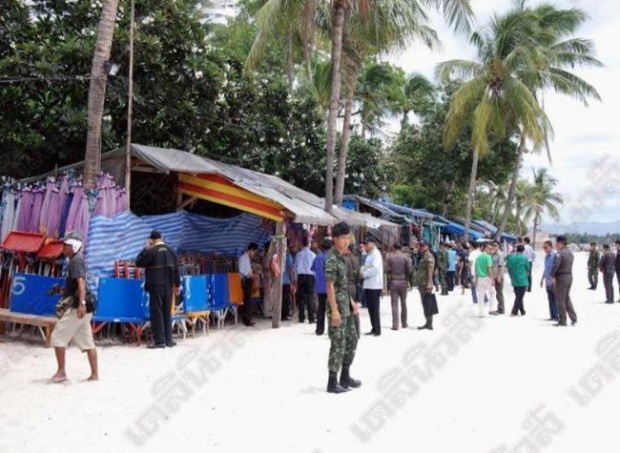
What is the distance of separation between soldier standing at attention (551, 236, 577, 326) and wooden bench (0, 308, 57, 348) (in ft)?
28.8

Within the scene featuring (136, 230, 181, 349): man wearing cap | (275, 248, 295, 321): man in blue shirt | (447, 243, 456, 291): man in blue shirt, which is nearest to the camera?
(136, 230, 181, 349): man wearing cap

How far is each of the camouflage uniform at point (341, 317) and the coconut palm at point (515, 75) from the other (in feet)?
58.7

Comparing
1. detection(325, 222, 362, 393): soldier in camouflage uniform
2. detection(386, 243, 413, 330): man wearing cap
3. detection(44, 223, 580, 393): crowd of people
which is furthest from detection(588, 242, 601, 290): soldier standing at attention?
detection(325, 222, 362, 393): soldier in camouflage uniform

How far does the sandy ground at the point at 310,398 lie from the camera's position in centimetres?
493

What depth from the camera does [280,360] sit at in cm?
809

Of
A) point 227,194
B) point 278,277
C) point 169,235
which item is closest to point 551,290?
point 278,277

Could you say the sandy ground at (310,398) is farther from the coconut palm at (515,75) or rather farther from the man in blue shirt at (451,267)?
the coconut palm at (515,75)

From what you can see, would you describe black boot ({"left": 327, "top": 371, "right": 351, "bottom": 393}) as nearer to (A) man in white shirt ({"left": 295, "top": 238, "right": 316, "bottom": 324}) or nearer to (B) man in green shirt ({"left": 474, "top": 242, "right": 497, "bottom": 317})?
(A) man in white shirt ({"left": 295, "top": 238, "right": 316, "bottom": 324})

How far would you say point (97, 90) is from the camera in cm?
992

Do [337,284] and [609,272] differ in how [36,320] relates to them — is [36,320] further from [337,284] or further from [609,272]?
[609,272]

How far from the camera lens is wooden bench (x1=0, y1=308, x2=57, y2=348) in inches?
328

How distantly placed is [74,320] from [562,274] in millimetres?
8752

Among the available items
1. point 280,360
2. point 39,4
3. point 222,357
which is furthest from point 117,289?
point 39,4

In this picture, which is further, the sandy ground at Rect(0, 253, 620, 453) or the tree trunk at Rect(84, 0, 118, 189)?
the tree trunk at Rect(84, 0, 118, 189)
